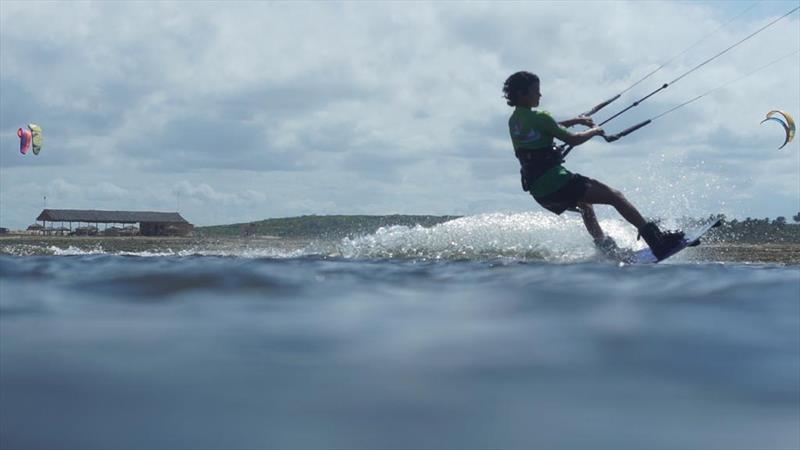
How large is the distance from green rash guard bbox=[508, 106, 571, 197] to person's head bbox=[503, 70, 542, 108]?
132 millimetres

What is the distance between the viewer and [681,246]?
12.7 meters

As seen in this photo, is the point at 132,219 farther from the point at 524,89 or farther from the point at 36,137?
the point at 524,89

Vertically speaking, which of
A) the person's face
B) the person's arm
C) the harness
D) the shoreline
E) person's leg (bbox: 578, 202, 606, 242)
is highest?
the person's face

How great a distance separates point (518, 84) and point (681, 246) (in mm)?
3255

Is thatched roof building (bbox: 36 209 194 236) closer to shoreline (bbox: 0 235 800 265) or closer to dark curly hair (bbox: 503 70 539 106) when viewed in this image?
shoreline (bbox: 0 235 800 265)

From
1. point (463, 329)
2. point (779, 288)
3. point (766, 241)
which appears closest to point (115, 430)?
point (463, 329)

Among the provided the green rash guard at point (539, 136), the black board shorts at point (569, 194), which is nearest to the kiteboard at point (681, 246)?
the black board shorts at point (569, 194)

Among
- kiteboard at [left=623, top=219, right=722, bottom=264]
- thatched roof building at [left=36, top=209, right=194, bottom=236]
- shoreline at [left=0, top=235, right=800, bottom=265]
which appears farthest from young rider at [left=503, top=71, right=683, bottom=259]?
thatched roof building at [left=36, top=209, right=194, bottom=236]

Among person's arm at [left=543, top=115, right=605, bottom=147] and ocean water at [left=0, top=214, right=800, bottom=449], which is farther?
person's arm at [left=543, top=115, right=605, bottom=147]

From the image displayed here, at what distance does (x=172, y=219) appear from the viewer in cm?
8631

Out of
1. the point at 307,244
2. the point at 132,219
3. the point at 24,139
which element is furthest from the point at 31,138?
the point at 132,219

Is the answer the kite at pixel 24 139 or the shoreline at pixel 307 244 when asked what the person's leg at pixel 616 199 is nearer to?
the shoreline at pixel 307 244

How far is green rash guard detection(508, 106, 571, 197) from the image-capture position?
40.8ft

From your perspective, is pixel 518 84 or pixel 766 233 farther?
pixel 766 233
